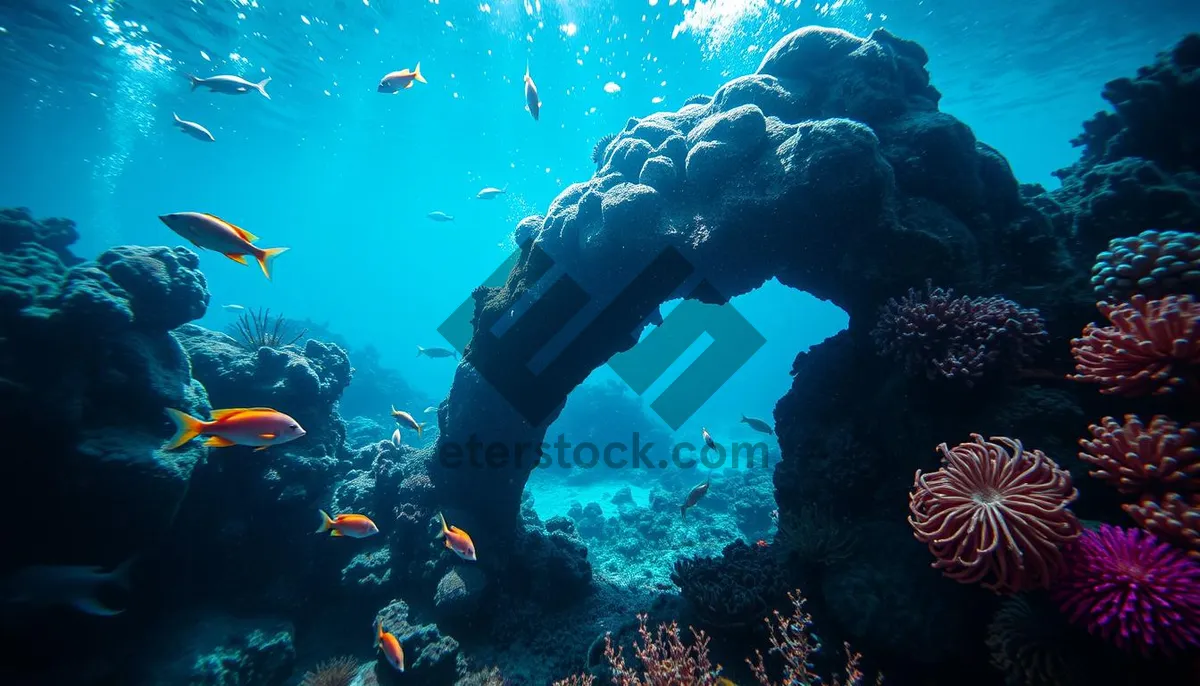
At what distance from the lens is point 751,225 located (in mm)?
5645

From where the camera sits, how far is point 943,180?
18.5 ft

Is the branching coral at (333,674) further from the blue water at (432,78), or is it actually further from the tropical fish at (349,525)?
the blue water at (432,78)

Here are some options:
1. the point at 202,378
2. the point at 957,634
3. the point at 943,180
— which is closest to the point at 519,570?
the point at 957,634

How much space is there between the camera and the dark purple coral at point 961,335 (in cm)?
407

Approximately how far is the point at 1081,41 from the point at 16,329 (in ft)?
112

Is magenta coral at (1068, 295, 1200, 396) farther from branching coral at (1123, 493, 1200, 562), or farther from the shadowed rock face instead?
the shadowed rock face

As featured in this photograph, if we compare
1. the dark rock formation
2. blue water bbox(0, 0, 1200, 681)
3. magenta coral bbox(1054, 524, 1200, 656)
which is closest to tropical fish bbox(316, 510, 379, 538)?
the dark rock formation

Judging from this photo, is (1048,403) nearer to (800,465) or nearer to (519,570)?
(800,465)

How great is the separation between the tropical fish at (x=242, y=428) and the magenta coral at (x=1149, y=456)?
6.15 m

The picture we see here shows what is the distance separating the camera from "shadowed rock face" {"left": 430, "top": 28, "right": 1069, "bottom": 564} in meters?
5.10

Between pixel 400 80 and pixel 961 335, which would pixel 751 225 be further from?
pixel 400 80

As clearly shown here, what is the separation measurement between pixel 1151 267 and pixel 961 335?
135 centimetres

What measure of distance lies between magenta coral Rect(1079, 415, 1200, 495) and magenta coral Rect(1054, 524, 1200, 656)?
0.34 metres

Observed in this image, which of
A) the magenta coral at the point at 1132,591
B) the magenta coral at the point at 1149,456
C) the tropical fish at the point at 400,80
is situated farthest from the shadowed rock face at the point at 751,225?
the magenta coral at the point at 1132,591
